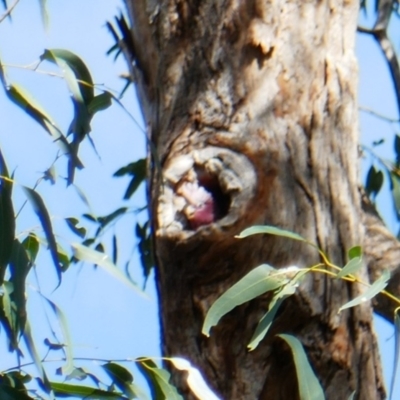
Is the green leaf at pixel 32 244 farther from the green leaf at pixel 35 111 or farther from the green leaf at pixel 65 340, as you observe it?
the green leaf at pixel 35 111

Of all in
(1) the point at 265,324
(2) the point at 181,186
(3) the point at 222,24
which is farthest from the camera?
(3) the point at 222,24

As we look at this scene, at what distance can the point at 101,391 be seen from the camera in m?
1.42

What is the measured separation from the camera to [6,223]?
1.34m

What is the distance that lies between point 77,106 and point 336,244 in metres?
0.43

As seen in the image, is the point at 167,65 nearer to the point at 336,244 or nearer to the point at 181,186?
the point at 181,186

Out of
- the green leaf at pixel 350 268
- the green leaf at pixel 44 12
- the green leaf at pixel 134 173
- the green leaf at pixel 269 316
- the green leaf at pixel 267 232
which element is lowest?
the green leaf at pixel 269 316

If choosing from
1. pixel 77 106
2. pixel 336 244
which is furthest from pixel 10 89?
pixel 336 244

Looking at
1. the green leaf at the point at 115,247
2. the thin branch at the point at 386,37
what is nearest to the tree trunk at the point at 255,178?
the thin branch at the point at 386,37

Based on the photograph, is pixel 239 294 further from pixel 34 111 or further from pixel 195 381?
pixel 34 111

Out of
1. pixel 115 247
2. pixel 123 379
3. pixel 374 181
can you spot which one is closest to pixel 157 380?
pixel 123 379

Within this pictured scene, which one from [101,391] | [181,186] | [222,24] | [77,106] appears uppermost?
[222,24]

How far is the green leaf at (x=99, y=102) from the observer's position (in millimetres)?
1468

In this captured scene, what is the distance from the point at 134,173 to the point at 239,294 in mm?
1295

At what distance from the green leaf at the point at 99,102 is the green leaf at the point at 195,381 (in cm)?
40
